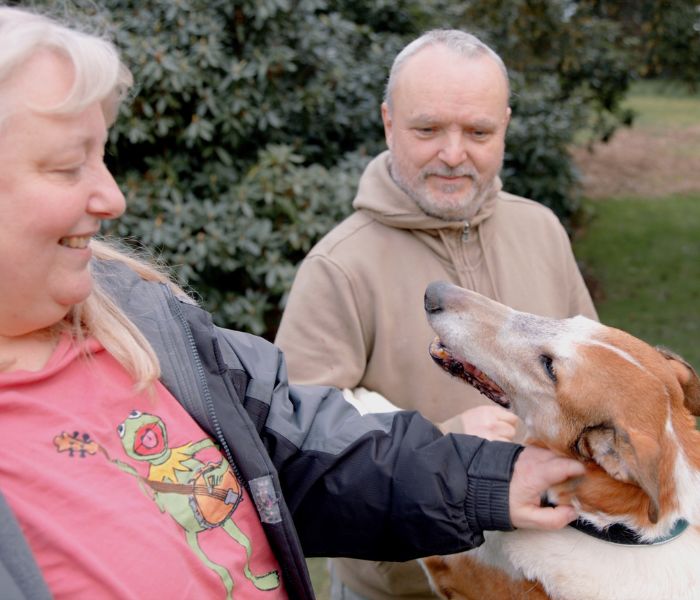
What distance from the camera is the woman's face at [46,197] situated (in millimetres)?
1684

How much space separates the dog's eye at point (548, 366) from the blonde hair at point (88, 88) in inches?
52.6

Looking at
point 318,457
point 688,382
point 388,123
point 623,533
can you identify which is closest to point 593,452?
point 623,533

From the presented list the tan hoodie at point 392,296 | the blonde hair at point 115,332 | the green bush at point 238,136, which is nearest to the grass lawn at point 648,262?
the green bush at point 238,136

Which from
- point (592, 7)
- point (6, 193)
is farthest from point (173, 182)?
point (592, 7)

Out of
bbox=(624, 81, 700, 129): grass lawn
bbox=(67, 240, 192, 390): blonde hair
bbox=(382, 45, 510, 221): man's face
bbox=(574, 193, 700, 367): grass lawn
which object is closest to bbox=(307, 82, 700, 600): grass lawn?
bbox=(574, 193, 700, 367): grass lawn

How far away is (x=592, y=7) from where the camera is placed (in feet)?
31.4

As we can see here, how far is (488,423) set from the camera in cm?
262

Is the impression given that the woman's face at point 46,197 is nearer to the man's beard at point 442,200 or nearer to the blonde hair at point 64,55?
the blonde hair at point 64,55

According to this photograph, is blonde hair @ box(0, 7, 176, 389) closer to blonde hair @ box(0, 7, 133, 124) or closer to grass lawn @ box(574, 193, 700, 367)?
blonde hair @ box(0, 7, 133, 124)

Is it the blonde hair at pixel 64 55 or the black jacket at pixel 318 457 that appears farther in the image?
the black jacket at pixel 318 457

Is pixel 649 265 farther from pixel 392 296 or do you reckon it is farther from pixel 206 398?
pixel 206 398

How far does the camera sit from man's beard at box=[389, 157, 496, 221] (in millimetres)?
3092

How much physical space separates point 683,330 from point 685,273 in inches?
90.9

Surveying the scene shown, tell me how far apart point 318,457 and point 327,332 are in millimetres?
858
